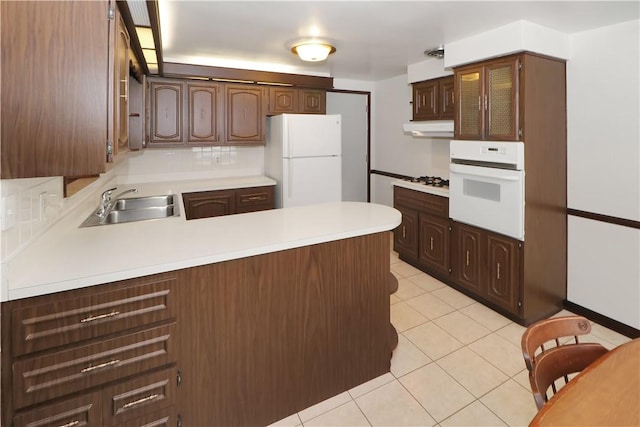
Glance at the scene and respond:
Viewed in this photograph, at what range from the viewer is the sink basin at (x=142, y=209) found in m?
2.83

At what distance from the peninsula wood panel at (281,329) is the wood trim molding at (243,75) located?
9.03 ft

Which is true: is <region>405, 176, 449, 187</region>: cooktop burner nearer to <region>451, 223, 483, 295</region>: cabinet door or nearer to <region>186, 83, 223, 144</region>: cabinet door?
<region>451, 223, 483, 295</region>: cabinet door

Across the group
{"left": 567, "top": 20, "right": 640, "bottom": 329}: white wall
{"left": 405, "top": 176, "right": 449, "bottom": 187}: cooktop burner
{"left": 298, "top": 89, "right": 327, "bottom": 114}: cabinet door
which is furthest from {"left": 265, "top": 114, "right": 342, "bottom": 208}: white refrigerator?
{"left": 567, "top": 20, "right": 640, "bottom": 329}: white wall

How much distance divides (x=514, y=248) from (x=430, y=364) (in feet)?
3.80

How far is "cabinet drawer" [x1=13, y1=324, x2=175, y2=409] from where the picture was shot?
48.8 inches

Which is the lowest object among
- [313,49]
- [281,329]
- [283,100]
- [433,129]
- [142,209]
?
[281,329]

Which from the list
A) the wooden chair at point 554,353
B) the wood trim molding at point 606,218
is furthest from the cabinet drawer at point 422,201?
the wooden chair at point 554,353

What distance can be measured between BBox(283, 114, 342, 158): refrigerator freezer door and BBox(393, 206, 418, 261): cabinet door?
1.08 m

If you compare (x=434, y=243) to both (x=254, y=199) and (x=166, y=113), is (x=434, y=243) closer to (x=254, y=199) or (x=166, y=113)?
(x=254, y=199)

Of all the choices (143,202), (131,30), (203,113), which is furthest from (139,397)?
(203,113)

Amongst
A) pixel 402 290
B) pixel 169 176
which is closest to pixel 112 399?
pixel 402 290

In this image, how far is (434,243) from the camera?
12.0 feet

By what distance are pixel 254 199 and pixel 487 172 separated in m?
2.39

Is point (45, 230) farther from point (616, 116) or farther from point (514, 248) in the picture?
point (616, 116)
